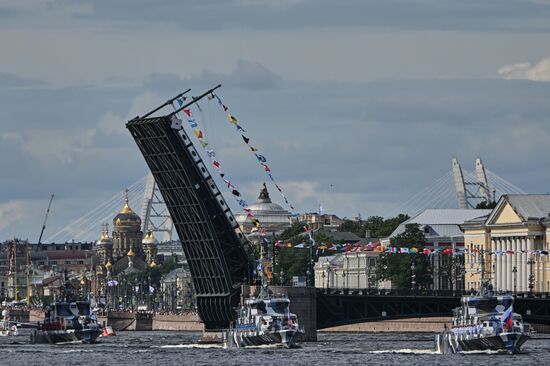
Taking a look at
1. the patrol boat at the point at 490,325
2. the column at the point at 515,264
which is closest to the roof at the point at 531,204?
the column at the point at 515,264

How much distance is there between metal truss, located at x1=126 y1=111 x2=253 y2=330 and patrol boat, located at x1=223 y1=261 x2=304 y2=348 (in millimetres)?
4546

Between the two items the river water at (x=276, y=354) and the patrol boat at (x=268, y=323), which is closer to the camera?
the river water at (x=276, y=354)

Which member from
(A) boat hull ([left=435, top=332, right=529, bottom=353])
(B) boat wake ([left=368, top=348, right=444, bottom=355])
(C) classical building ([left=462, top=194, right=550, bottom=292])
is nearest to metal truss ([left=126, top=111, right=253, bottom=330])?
(B) boat wake ([left=368, top=348, right=444, bottom=355])

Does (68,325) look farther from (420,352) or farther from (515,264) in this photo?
(515,264)

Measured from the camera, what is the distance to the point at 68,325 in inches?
4572

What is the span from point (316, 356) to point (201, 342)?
62.8 feet

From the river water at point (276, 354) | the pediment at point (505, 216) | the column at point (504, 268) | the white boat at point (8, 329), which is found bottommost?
the river water at point (276, 354)

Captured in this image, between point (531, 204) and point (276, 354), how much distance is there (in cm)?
5579

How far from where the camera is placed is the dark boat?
116 m

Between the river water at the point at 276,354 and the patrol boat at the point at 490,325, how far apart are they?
41 centimetres

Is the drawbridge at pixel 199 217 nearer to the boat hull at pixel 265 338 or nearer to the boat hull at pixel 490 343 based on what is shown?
the boat hull at pixel 265 338

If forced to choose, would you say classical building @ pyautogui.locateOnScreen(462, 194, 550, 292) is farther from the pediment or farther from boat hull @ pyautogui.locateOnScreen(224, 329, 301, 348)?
boat hull @ pyautogui.locateOnScreen(224, 329, 301, 348)

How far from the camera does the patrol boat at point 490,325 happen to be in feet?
294

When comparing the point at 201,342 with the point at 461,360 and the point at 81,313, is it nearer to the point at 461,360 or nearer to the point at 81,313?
the point at 81,313
